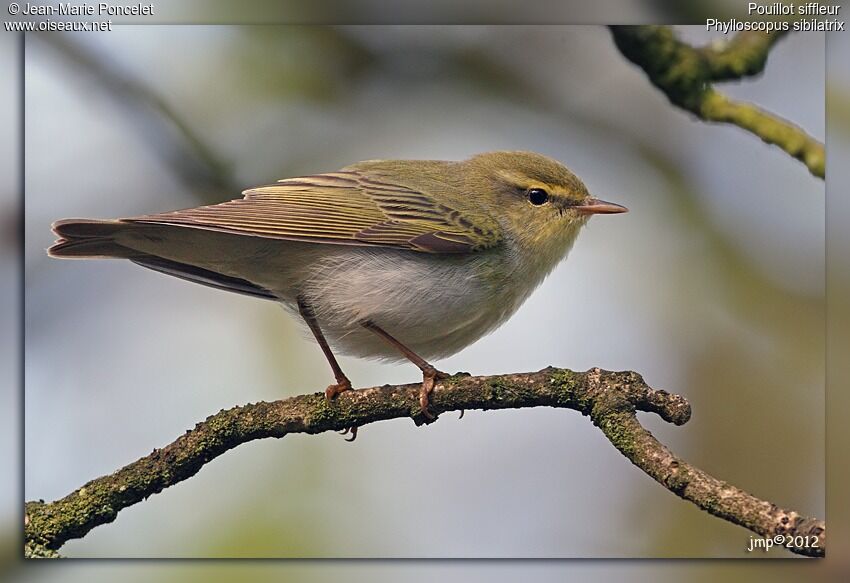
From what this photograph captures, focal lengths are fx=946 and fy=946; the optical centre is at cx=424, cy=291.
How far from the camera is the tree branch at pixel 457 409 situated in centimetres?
210

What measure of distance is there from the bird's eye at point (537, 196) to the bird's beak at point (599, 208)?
0.09 meters

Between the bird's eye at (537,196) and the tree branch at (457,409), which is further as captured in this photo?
the bird's eye at (537,196)

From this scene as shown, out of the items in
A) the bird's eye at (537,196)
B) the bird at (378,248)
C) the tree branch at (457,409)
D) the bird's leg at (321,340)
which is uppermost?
the bird's eye at (537,196)

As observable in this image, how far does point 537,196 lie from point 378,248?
479mm

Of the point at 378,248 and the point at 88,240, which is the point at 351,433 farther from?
the point at 88,240

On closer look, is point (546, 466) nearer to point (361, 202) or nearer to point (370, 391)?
point (370, 391)

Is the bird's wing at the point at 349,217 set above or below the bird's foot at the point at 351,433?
above

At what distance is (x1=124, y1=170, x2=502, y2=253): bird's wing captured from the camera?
2370 millimetres

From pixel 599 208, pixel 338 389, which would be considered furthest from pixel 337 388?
pixel 599 208

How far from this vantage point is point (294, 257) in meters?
2.48

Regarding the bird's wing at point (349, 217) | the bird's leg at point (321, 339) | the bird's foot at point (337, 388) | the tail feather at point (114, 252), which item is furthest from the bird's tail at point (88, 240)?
the bird's foot at point (337, 388)

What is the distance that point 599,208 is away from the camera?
101 inches

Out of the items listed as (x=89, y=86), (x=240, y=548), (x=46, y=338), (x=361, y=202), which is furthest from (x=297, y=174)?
(x=240, y=548)

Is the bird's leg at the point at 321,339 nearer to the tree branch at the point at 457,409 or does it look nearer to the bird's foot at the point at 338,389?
the bird's foot at the point at 338,389
